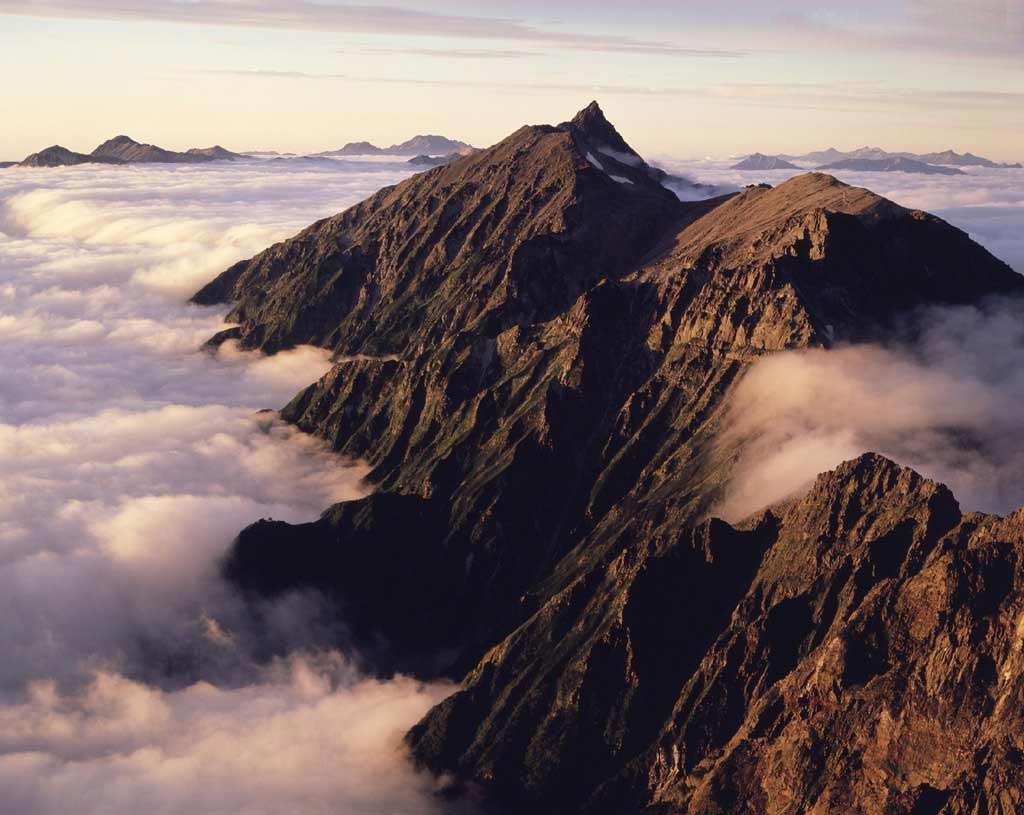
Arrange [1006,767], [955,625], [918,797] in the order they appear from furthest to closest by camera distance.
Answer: [955,625], [918,797], [1006,767]

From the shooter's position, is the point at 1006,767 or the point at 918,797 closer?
the point at 1006,767

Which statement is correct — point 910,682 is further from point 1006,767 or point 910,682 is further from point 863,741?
point 1006,767

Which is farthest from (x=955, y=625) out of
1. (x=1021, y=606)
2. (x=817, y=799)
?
(x=817, y=799)

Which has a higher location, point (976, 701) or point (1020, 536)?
point (1020, 536)

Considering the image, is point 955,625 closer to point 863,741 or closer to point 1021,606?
point 1021,606

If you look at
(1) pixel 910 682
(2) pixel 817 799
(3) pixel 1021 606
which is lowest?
(2) pixel 817 799

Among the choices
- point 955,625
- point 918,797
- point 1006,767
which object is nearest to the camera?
point 1006,767

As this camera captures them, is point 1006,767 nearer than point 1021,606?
Yes

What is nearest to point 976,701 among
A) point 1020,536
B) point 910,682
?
point 910,682

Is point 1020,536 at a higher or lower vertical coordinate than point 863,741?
higher
